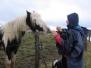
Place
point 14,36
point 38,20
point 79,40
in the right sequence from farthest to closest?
1. point 14,36
2. point 38,20
3. point 79,40

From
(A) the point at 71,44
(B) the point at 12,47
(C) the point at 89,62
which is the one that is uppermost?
(A) the point at 71,44

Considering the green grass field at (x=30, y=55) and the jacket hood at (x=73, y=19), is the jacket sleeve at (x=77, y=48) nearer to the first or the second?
the jacket hood at (x=73, y=19)

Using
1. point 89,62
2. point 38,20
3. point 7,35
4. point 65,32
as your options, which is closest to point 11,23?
point 7,35

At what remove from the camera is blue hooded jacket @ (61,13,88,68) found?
10.5 feet

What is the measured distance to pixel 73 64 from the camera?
325cm

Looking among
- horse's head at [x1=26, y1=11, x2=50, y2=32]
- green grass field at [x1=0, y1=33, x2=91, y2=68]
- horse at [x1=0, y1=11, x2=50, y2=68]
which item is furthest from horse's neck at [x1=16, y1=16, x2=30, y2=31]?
green grass field at [x1=0, y1=33, x2=91, y2=68]

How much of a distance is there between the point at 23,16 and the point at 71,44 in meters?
2.90

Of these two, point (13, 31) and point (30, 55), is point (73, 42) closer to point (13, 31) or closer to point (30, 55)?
point (13, 31)

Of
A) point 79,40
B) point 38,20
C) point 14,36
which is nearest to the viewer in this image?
point 79,40

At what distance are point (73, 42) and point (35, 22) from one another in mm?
2465

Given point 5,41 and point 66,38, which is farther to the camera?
point 5,41

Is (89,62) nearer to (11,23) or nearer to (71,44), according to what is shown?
(11,23)

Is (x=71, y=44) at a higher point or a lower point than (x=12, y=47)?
higher

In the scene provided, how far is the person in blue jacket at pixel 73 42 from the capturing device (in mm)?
3205
